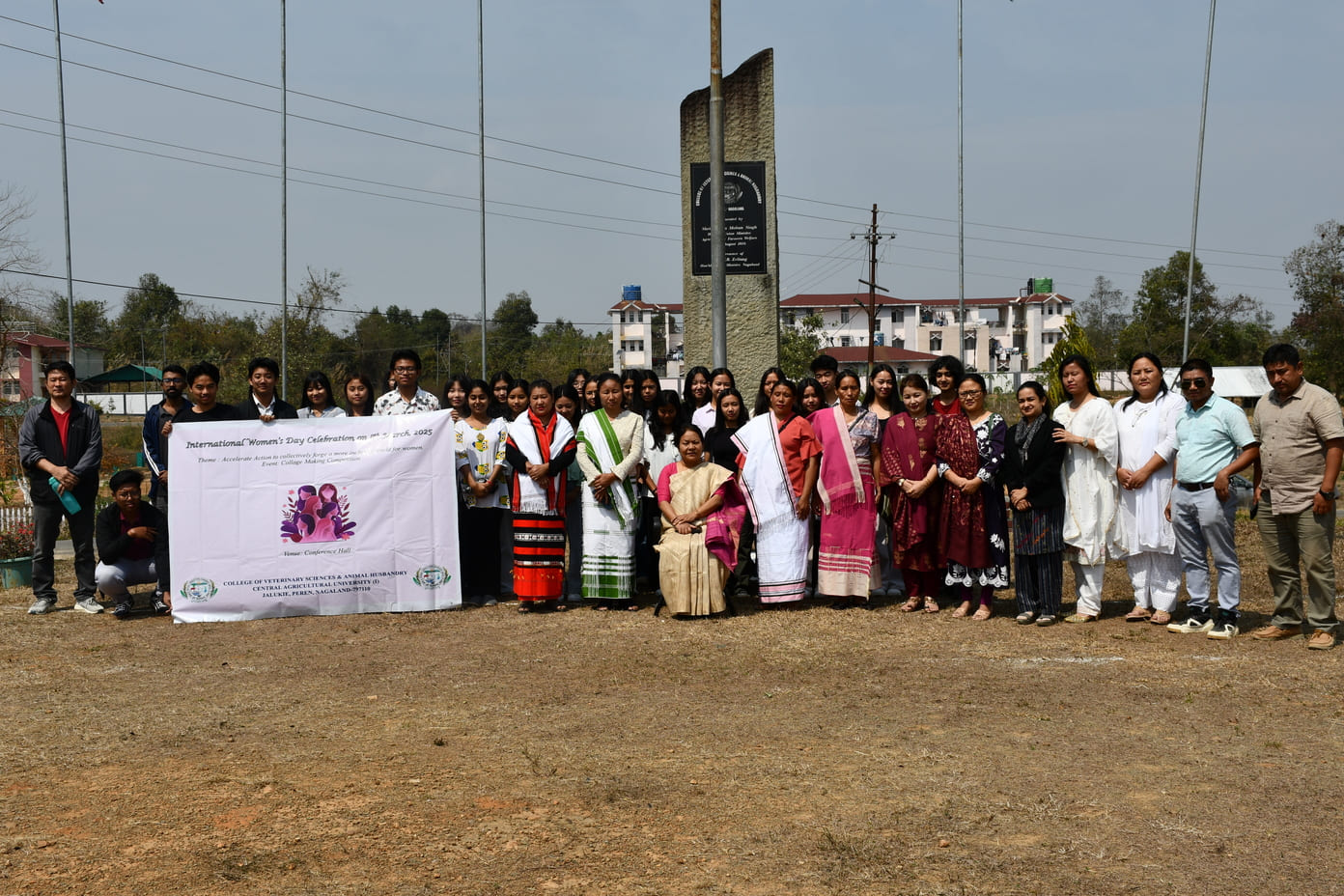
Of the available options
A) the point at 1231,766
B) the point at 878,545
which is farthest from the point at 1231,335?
the point at 1231,766

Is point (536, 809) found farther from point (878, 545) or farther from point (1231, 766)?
point (878, 545)

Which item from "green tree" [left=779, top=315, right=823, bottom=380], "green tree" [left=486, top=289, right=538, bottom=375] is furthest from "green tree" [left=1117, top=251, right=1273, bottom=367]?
"green tree" [left=486, top=289, right=538, bottom=375]

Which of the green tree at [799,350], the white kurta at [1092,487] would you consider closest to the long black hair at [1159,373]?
the white kurta at [1092,487]

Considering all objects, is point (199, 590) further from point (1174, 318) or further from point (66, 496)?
point (1174, 318)

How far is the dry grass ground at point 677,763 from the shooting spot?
3633 mm

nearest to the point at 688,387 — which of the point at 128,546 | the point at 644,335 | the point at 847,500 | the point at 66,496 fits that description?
the point at 847,500

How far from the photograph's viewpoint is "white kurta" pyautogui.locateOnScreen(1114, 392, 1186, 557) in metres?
7.21

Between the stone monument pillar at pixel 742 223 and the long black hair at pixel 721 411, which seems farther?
the stone monument pillar at pixel 742 223

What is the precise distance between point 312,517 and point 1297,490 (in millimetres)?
6405

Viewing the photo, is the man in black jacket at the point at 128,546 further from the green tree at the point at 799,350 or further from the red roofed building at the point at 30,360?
the green tree at the point at 799,350

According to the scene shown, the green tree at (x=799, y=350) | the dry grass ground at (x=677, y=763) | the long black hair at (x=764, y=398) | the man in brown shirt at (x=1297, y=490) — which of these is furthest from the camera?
the green tree at (x=799, y=350)

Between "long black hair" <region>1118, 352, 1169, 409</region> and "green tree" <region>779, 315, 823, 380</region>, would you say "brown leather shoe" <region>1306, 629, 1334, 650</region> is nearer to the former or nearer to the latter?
"long black hair" <region>1118, 352, 1169, 409</region>

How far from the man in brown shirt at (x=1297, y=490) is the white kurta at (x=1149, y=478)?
54cm

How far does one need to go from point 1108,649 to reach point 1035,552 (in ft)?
3.03
